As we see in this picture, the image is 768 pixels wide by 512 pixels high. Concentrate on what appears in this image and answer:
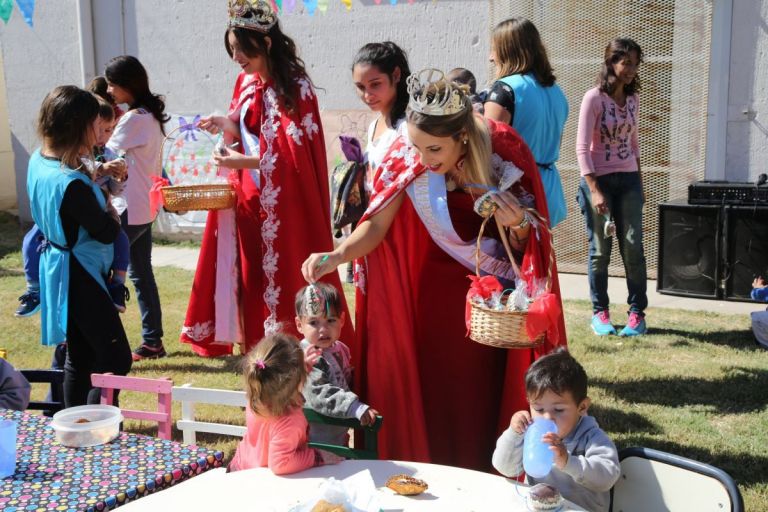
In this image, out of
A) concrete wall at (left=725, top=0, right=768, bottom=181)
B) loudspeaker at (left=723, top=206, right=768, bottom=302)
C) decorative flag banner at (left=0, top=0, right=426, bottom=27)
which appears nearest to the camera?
loudspeaker at (left=723, top=206, right=768, bottom=302)

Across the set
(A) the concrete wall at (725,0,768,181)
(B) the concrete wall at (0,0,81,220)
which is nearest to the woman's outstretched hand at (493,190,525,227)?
(A) the concrete wall at (725,0,768,181)

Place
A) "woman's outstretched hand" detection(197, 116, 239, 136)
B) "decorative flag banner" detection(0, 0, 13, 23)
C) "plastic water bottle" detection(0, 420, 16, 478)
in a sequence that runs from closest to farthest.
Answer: "plastic water bottle" detection(0, 420, 16, 478) < "woman's outstretched hand" detection(197, 116, 239, 136) < "decorative flag banner" detection(0, 0, 13, 23)

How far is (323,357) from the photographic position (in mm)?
3008

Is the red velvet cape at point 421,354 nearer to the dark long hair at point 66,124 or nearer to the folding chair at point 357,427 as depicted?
the folding chair at point 357,427

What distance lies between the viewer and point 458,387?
3098 mm

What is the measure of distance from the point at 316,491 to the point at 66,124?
7.12 feet

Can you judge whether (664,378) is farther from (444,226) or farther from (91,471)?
(91,471)

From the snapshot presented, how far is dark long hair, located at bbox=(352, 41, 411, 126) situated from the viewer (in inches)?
143

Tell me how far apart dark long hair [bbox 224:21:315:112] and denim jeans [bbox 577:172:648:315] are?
241 centimetres

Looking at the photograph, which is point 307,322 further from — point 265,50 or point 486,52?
point 486,52

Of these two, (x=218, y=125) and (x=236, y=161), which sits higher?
(x=218, y=125)

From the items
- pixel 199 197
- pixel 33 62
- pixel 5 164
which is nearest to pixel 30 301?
pixel 199 197

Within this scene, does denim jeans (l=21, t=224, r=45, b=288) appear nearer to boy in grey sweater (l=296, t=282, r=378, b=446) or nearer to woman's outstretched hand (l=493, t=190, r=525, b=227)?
boy in grey sweater (l=296, t=282, r=378, b=446)

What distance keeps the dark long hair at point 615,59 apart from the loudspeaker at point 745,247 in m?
1.34
